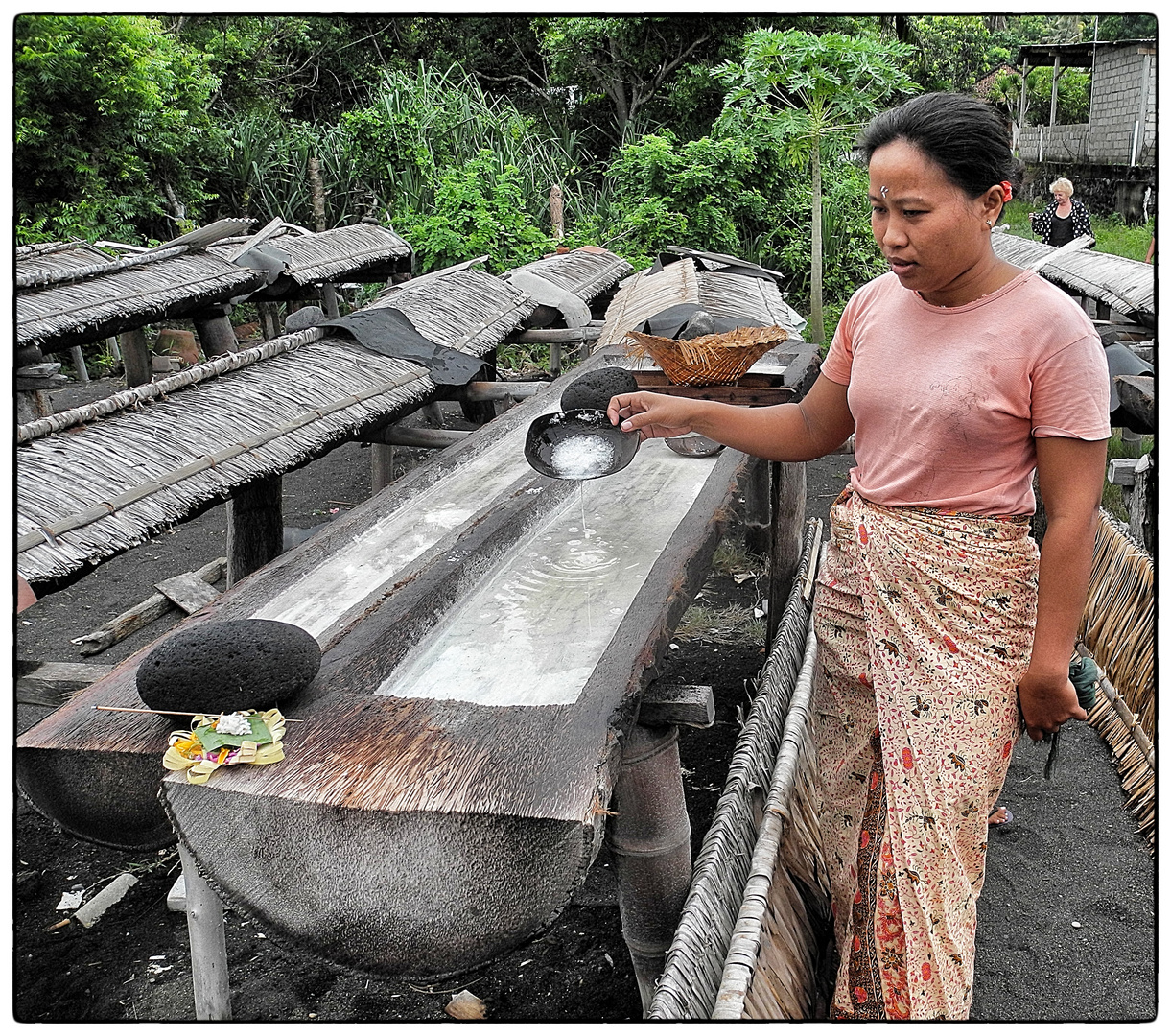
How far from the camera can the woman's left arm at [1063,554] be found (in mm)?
1766

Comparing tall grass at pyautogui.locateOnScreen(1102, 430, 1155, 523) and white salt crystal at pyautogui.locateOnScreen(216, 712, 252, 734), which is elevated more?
white salt crystal at pyautogui.locateOnScreen(216, 712, 252, 734)

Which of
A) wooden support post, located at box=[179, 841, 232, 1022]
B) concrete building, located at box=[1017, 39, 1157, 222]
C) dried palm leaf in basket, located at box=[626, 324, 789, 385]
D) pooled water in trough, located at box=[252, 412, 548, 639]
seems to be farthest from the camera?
concrete building, located at box=[1017, 39, 1157, 222]

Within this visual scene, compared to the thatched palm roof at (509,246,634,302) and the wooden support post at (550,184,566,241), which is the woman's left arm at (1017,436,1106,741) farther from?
the wooden support post at (550,184,566,241)

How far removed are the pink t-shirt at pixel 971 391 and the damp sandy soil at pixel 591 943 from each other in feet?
2.53

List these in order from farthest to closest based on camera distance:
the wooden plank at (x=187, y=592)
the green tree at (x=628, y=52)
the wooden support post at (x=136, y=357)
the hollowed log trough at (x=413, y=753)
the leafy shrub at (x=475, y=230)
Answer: the green tree at (x=628, y=52) < the leafy shrub at (x=475, y=230) < the wooden support post at (x=136, y=357) < the wooden plank at (x=187, y=592) < the hollowed log trough at (x=413, y=753)

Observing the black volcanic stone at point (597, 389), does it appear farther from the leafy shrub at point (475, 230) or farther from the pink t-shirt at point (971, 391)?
the leafy shrub at point (475, 230)

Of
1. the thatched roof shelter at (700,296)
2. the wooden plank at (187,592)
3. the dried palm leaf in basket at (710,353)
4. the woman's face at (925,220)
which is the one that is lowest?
the wooden plank at (187,592)

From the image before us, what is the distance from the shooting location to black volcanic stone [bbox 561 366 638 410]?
8.85 feet

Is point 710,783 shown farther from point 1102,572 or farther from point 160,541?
point 160,541

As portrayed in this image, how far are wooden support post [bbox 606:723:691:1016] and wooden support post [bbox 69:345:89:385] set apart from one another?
9.25 m

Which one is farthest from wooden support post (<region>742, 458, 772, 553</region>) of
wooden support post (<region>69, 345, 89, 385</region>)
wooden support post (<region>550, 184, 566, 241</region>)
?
wooden support post (<region>69, 345, 89, 385</region>)

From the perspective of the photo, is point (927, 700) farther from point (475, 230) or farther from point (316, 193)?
point (316, 193)

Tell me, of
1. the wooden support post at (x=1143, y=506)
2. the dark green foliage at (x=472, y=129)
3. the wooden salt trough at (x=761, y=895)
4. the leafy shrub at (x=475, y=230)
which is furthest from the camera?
the leafy shrub at (x=475, y=230)

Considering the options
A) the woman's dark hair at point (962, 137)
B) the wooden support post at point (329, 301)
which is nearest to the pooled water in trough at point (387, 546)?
the woman's dark hair at point (962, 137)
